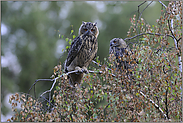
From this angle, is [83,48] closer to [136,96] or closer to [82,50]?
[82,50]

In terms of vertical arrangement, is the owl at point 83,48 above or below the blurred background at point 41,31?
below

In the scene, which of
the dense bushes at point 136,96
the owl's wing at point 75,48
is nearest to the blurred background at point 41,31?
the owl's wing at point 75,48

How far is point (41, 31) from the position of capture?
275 inches

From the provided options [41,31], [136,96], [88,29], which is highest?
[41,31]

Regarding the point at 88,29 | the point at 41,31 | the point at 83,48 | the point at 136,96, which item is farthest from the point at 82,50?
the point at 41,31

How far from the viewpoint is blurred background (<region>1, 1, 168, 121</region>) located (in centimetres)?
638

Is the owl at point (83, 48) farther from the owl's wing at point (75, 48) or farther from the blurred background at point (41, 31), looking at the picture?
the blurred background at point (41, 31)

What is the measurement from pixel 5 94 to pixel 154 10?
229 inches

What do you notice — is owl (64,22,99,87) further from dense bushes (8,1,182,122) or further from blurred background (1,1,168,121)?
blurred background (1,1,168,121)

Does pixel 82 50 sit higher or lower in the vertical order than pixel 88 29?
lower

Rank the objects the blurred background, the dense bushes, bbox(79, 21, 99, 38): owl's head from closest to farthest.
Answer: the dense bushes, bbox(79, 21, 99, 38): owl's head, the blurred background

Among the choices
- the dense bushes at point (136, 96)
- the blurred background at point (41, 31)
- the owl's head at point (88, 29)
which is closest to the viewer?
the dense bushes at point (136, 96)

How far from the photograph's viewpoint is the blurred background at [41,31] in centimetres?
638

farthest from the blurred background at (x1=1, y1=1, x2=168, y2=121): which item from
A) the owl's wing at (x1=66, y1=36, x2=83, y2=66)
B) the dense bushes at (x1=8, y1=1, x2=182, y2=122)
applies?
the dense bushes at (x1=8, y1=1, x2=182, y2=122)
